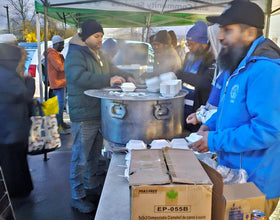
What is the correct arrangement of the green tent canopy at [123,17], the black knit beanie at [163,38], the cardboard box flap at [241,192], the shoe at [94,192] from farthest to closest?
the green tent canopy at [123,17]
the black knit beanie at [163,38]
the shoe at [94,192]
the cardboard box flap at [241,192]

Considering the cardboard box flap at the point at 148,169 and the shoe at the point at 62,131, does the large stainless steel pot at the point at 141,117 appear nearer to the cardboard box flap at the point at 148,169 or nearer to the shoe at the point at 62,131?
the cardboard box flap at the point at 148,169

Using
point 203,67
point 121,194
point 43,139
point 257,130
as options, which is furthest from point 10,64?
point 257,130

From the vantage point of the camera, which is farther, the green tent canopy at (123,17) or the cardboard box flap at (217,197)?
the green tent canopy at (123,17)

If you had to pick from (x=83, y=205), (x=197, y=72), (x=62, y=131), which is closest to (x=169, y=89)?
(x=197, y=72)

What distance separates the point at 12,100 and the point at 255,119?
254 centimetres

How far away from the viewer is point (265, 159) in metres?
1.39

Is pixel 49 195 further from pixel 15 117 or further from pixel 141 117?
pixel 141 117

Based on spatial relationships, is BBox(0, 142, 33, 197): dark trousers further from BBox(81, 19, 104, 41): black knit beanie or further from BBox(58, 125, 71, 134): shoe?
BBox(58, 125, 71, 134): shoe

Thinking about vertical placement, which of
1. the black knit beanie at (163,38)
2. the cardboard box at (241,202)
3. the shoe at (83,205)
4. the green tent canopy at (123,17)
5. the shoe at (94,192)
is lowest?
the shoe at (94,192)

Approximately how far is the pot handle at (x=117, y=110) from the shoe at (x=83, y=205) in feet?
3.90

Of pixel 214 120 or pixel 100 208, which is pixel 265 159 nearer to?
pixel 214 120

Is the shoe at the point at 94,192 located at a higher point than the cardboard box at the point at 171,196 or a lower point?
lower

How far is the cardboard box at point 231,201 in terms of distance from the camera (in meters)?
1.07

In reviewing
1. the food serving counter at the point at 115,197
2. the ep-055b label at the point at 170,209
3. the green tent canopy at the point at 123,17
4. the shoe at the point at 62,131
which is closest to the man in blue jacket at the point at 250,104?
the ep-055b label at the point at 170,209
